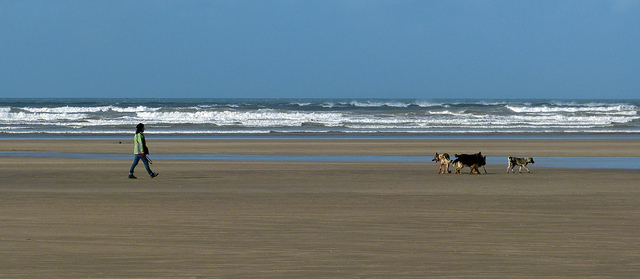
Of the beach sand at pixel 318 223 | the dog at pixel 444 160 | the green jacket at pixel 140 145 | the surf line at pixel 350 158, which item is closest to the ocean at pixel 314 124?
the surf line at pixel 350 158

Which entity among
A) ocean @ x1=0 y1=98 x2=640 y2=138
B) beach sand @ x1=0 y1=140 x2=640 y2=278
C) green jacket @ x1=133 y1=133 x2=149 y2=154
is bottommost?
ocean @ x1=0 y1=98 x2=640 y2=138

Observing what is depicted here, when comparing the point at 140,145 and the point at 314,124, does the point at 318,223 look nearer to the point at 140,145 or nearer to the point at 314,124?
the point at 140,145

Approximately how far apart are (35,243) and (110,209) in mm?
2458

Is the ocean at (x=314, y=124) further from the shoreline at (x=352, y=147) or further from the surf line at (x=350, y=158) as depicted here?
the surf line at (x=350, y=158)

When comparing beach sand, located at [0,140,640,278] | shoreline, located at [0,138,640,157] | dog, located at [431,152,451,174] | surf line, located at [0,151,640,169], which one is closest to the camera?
beach sand, located at [0,140,640,278]

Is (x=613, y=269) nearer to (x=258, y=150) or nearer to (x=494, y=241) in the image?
(x=494, y=241)

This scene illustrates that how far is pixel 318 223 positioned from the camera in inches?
319

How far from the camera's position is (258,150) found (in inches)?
902

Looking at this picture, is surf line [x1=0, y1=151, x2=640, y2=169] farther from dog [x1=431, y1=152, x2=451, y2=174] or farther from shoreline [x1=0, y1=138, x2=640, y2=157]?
dog [x1=431, y1=152, x2=451, y2=174]

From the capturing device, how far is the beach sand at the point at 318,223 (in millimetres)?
5914

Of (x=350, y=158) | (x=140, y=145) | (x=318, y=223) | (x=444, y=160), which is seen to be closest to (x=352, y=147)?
(x=350, y=158)

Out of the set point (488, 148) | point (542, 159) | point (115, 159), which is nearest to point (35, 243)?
point (115, 159)

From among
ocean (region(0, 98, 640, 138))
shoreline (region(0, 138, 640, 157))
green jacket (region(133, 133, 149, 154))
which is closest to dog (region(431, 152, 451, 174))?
green jacket (region(133, 133, 149, 154))

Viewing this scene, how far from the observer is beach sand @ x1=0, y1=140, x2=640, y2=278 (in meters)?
5.91
